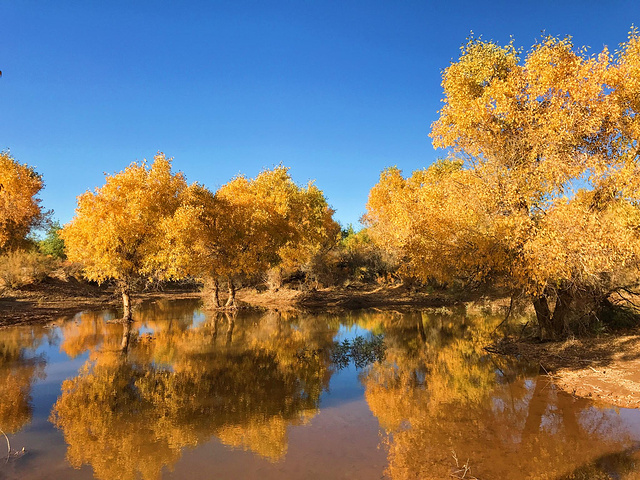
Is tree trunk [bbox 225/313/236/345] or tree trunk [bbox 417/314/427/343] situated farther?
tree trunk [bbox 417/314/427/343]

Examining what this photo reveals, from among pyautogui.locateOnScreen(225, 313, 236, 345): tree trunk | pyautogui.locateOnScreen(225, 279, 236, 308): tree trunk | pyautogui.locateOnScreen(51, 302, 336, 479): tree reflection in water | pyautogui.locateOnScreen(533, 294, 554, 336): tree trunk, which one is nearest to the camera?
pyautogui.locateOnScreen(51, 302, 336, 479): tree reflection in water

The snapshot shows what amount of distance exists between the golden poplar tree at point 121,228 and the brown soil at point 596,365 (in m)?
18.1

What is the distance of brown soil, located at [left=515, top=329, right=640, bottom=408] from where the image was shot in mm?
10445

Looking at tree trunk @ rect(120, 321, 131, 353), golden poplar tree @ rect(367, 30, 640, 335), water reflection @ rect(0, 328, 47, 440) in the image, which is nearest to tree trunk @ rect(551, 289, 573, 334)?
golden poplar tree @ rect(367, 30, 640, 335)

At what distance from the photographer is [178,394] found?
35.4 feet

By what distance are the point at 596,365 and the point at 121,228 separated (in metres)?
21.2

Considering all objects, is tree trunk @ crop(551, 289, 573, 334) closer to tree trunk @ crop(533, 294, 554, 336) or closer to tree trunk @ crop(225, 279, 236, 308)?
tree trunk @ crop(533, 294, 554, 336)

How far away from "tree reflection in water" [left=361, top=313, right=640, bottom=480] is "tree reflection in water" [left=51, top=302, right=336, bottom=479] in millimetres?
2161

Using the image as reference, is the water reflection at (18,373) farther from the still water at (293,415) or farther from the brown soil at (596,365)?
the brown soil at (596,365)

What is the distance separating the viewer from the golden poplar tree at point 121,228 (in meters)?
21.1

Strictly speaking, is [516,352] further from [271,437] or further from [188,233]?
[188,233]

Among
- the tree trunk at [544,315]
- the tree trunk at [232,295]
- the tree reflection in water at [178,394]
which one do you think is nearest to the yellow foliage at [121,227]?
the tree reflection in water at [178,394]

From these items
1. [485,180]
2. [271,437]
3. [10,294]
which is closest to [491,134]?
[485,180]

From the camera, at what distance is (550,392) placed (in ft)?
35.5
